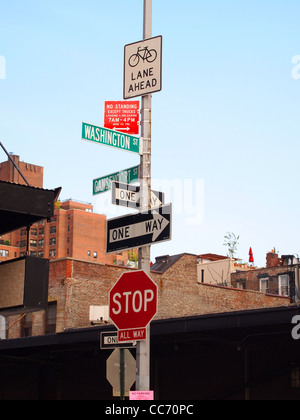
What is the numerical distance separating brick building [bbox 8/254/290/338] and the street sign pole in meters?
29.0

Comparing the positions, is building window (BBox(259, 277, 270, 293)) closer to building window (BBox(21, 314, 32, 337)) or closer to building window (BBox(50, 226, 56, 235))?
building window (BBox(21, 314, 32, 337))

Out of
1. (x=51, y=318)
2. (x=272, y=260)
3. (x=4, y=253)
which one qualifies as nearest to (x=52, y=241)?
(x=4, y=253)

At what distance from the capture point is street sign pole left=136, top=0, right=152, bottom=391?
1091 cm

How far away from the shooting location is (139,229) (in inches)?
444

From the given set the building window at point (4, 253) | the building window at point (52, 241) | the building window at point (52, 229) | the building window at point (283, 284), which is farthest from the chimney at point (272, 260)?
the building window at point (4, 253)

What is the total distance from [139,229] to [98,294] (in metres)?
31.1

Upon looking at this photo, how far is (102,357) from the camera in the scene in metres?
32.8

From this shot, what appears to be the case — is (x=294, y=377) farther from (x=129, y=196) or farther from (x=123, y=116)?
(x=123, y=116)

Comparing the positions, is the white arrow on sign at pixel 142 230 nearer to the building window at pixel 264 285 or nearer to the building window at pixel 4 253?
the building window at pixel 264 285

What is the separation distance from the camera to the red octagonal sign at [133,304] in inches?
408

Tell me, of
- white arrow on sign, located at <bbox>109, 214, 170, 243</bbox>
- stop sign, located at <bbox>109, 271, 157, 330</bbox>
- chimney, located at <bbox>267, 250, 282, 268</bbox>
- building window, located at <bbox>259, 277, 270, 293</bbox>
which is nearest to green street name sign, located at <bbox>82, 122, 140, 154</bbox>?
white arrow on sign, located at <bbox>109, 214, 170, 243</bbox>
